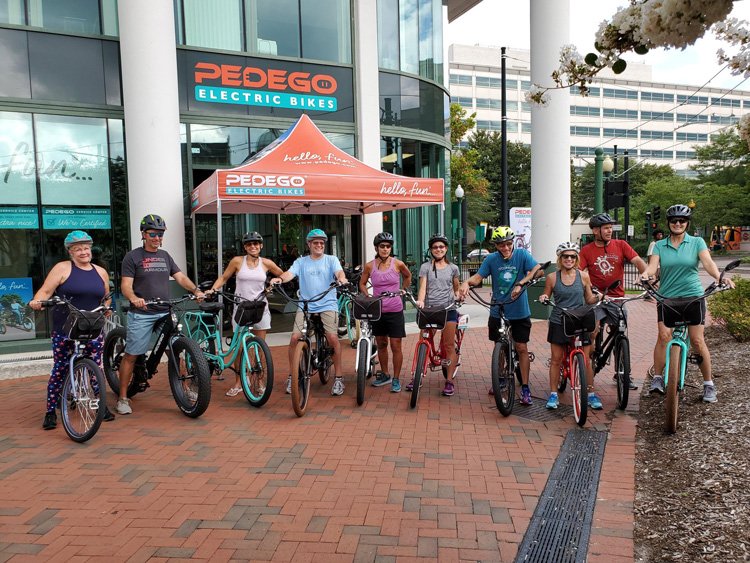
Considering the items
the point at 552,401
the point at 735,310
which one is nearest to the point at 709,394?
the point at 552,401

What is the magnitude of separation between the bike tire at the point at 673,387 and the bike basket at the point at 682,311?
364mm

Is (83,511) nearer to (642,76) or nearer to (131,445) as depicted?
(131,445)

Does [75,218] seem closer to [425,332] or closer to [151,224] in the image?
[151,224]

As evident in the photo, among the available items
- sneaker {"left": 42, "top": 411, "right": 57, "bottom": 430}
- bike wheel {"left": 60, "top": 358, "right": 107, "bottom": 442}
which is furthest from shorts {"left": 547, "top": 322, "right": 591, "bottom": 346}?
sneaker {"left": 42, "top": 411, "right": 57, "bottom": 430}

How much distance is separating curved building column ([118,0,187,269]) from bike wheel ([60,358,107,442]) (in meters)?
4.69

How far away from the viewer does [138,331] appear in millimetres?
5797

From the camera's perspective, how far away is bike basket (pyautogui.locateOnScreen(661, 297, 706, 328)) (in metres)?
5.16

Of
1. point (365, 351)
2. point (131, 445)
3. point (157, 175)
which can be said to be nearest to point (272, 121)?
point (157, 175)

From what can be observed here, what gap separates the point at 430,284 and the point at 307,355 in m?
1.57

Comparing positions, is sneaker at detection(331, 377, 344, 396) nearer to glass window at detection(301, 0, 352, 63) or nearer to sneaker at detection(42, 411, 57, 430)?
sneaker at detection(42, 411, 57, 430)

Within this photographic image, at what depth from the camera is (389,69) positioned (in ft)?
40.6

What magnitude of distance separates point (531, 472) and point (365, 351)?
7.20 ft

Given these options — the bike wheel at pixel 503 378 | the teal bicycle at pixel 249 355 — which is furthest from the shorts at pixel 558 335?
the teal bicycle at pixel 249 355

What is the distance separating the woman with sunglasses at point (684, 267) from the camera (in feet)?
17.9
